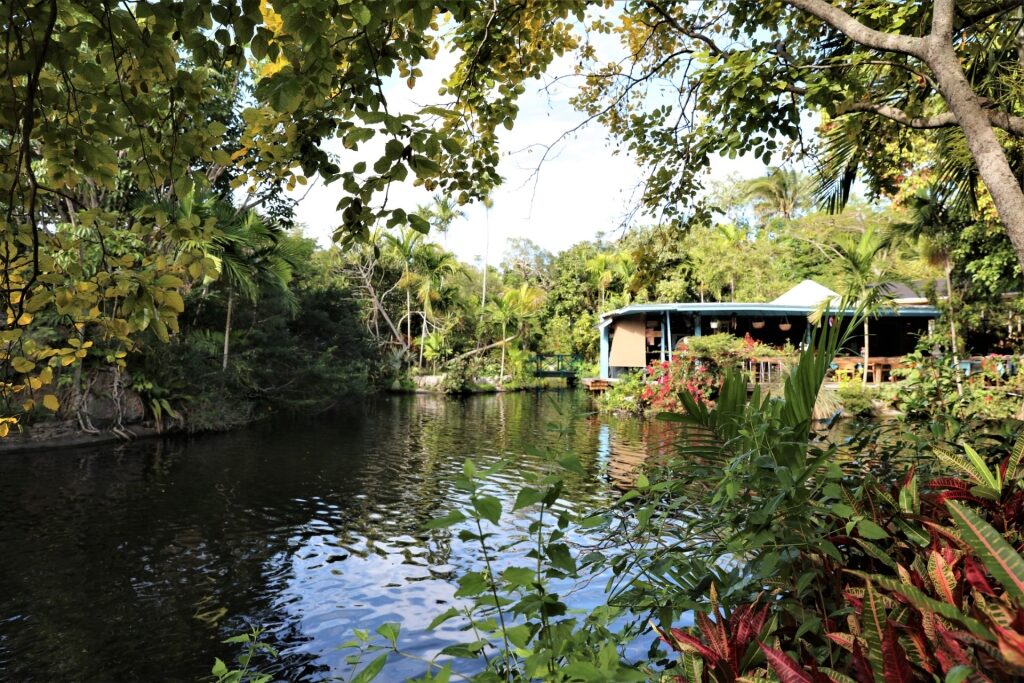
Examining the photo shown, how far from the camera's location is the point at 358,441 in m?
15.8

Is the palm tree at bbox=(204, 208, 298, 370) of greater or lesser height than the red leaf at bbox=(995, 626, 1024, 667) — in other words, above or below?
above

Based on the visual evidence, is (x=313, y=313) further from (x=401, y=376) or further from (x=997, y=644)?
(x=997, y=644)

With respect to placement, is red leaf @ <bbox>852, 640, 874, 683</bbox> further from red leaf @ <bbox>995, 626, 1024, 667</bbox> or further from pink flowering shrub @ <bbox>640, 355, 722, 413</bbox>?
pink flowering shrub @ <bbox>640, 355, 722, 413</bbox>

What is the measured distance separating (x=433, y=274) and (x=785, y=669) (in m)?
31.0

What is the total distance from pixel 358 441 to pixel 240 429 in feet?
12.5

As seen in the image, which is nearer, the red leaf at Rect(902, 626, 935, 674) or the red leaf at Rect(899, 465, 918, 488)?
the red leaf at Rect(902, 626, 935, 674)

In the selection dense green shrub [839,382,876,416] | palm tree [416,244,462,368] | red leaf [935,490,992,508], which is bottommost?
dense green shrub [839,382,876,416]

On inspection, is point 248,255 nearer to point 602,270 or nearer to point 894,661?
point 894,661

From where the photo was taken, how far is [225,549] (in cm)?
730

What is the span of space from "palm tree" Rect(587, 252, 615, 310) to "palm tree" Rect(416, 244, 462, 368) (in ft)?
26.2

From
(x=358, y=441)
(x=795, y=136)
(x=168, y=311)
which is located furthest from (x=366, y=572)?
(x=358, y=441)

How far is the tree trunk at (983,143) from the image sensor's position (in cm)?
255

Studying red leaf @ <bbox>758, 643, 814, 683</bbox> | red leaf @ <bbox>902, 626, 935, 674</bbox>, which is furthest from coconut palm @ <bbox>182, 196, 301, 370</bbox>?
red leaf @ <bbox>902, 626, 935, 674</bbox>

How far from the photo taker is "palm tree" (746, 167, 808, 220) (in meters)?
36.0
